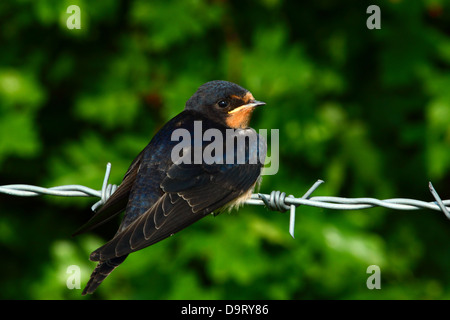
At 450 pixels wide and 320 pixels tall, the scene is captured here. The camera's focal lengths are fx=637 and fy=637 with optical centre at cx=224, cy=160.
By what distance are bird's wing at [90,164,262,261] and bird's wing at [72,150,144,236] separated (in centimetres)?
25

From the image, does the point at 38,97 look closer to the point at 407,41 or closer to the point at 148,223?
the point at 148,223

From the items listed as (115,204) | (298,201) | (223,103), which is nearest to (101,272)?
(115,204)

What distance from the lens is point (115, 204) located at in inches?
127

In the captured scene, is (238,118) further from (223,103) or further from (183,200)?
(183,200)

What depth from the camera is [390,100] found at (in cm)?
558

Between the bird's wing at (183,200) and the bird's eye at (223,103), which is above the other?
the bird's eye at (223,103)

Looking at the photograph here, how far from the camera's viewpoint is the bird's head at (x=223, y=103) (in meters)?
3.72

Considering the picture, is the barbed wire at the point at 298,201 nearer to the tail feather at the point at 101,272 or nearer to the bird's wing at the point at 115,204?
the bird's wing at the point at 115,204

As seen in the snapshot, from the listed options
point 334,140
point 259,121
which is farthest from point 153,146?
point 334,140

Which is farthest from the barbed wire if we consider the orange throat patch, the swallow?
the orange throat patch

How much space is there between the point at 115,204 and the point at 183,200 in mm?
403

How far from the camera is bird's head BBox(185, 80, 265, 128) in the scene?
372 cm

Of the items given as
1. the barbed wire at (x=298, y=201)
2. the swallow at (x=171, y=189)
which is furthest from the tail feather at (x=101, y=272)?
the barbed wire at (x=298, y=201)

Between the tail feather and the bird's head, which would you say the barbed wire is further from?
the bird's head
